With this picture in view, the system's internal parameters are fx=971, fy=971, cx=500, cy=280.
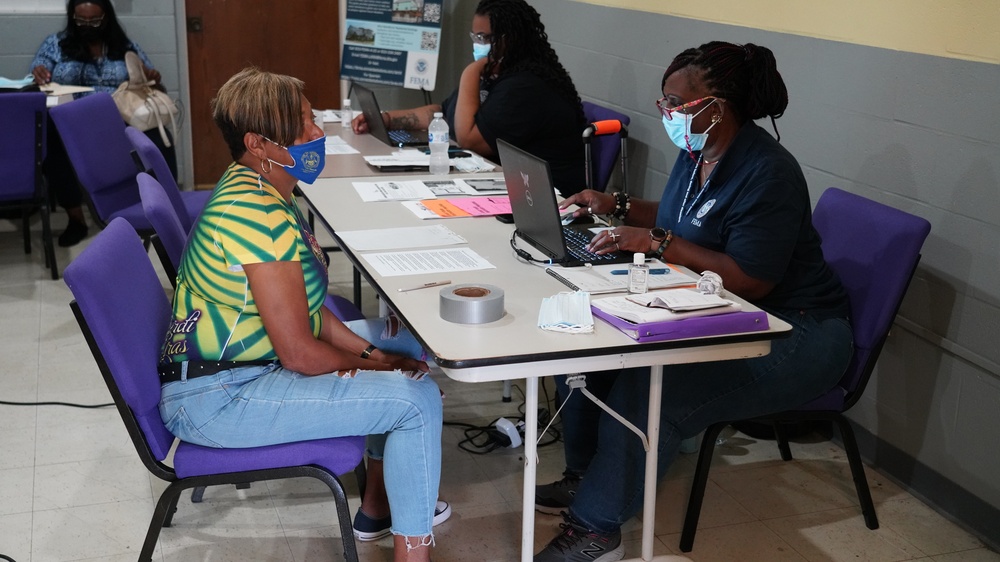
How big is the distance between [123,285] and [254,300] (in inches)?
9.9

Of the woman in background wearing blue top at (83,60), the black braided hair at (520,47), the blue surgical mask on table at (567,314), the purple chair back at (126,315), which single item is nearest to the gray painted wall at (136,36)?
the woman in background wearing blue top at (83,60)

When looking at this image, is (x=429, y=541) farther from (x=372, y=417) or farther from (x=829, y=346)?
(x=829, y=346)

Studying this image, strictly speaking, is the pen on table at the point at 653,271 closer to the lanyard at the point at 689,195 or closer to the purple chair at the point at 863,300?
the lanyard at the point at 689,195

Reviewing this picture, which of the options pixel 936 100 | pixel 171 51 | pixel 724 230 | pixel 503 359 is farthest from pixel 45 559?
pixel 171 51

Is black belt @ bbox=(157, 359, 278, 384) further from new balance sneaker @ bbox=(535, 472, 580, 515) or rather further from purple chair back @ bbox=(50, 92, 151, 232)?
purple chair back @ bbox=(50, 92, 151, 232)

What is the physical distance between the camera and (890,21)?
2.67 meters

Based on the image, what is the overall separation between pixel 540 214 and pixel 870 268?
2.84 feet

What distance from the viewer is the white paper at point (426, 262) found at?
2.22 m

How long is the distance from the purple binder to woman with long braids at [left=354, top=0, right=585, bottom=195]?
170cm

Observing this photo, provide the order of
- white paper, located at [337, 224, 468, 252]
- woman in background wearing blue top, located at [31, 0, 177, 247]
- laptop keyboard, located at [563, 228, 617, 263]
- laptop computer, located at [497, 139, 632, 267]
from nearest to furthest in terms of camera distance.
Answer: laptop computer, located at [497, 139, 632, 267] → laptop keyboard, located at [563, 228, 617, 263] → white paper, located at [337, 224, 468, 252] → woman in background wearing blue top, located at [31, 0, 177, 247]

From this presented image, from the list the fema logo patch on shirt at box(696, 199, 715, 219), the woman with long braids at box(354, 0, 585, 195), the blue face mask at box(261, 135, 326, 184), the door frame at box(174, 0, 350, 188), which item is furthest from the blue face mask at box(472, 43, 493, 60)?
the door frame at box(174, 0, 350, 188)

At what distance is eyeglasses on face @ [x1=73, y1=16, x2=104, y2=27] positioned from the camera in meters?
5.08

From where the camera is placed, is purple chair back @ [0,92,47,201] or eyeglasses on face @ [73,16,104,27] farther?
eyeglasses on face @ [73,16,104,27]

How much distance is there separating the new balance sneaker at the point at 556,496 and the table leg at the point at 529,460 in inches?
19.3
